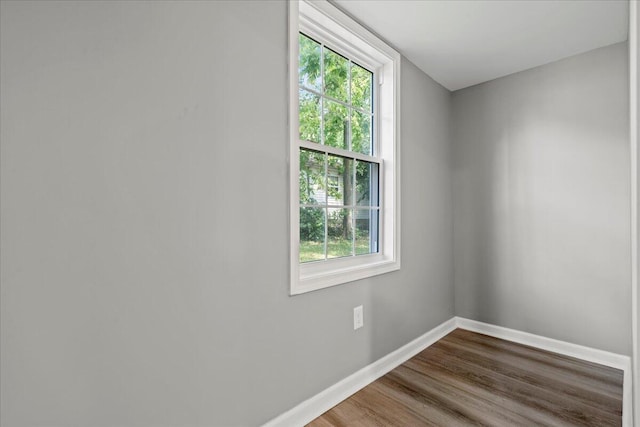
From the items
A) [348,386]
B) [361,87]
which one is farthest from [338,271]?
[361,87]

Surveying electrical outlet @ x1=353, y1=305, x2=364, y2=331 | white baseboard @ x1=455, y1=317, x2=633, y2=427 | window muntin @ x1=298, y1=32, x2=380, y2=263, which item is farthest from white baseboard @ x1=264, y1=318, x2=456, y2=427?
window muntin @ x1=298, y1=32, x2=380, y2=263

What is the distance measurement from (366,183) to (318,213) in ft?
1.89

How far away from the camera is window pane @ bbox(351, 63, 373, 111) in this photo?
2.19 metres

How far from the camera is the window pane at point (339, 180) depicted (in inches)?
77.6

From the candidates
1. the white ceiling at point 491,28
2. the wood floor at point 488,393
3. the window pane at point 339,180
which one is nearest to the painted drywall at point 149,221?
the wood floor at point 488,393

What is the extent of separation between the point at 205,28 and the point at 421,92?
1957 mm

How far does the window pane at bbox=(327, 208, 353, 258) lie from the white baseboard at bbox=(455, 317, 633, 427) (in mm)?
1688

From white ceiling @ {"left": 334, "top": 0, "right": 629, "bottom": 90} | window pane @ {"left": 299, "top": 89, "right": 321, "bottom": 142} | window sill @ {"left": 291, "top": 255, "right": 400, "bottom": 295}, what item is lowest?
window sill @ {"left": 291, "top": 255, "right": 400, "bottom": 295}

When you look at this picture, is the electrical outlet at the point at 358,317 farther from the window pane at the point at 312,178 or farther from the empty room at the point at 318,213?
the window pane at the point at 312,178

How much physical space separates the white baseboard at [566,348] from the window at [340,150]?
50.3 inches

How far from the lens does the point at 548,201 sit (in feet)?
8.36

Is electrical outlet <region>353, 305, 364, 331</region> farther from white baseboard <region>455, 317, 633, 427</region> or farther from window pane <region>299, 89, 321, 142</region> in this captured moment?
white baseboard <region>455, 317, 633, 427</region>

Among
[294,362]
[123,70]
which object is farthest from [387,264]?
[123,70]

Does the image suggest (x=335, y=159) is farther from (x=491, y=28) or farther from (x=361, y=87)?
(x=491, y=28)
